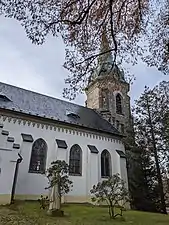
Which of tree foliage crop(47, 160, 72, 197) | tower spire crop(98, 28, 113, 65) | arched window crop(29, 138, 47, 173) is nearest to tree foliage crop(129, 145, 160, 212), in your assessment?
arched window crop(29, 138, 47, 173)

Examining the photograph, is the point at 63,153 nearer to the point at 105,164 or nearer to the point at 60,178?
the point at 105,164

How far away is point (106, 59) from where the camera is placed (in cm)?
827

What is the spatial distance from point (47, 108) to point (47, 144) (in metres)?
3.92

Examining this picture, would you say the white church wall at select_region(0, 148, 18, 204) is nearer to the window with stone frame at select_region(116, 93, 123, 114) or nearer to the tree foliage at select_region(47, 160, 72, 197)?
the tree foliage at select_region(47, 160, 72, 197)

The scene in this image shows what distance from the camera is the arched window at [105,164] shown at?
2011 cm

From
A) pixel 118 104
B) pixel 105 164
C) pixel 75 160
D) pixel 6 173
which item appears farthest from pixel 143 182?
pixel 6 173

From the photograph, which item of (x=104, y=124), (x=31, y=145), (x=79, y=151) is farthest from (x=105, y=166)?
(x=31, y=145)

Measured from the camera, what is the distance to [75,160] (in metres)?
19.0

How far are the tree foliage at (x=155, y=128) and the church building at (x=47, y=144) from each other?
2312 millimetres

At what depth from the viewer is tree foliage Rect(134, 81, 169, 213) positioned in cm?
2106

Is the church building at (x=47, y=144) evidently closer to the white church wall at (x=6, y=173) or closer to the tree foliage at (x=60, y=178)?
the white church wall at (x=6, y=173)

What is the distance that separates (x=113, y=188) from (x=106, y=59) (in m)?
6.89

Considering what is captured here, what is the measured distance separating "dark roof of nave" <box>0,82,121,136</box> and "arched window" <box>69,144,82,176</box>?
2.11 meters

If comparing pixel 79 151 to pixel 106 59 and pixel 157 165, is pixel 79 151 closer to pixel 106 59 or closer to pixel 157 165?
pixel 157 165
